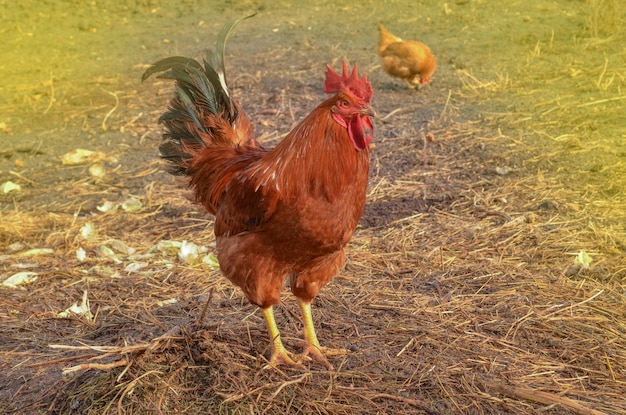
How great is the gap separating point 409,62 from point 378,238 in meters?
3.64

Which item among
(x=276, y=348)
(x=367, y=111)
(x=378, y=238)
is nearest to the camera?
(x=367, y=111)

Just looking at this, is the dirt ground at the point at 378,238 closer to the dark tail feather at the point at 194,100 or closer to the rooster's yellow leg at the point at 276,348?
the rooster's yellow leg at the point at 276,348

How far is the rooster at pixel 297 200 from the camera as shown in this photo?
10.6 ft

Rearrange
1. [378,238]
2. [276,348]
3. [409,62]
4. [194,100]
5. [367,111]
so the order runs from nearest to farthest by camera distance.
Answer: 1. [367,111]
2. [276,348]
3. [194,100]
4. [378,238]
5. [409,62]

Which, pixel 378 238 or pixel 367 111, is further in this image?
pixel 378 238

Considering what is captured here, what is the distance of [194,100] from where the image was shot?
414 cm

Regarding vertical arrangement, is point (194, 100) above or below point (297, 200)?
above

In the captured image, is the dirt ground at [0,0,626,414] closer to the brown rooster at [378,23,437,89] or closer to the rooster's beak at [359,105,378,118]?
the brown rooster at [378,23,437,89]

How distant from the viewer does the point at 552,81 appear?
27.3 ft

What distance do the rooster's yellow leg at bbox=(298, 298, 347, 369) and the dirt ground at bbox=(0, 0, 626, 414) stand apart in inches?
3.8

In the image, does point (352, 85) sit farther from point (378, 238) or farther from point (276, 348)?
point (378, 238)

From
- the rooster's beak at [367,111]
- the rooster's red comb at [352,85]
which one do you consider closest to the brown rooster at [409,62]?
the rooster's red comb at [352,85]

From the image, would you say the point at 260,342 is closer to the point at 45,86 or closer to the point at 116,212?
the point at 116,212

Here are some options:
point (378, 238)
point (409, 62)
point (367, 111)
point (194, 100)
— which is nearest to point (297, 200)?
point (367, 111)
